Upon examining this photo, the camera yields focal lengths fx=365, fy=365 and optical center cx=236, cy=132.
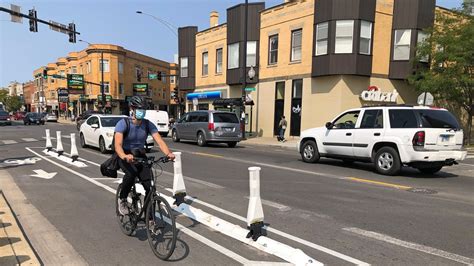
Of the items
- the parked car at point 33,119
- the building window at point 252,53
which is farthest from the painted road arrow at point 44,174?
the parked car at point 33,119

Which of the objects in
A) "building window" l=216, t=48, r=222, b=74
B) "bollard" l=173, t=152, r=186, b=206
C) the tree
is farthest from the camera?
"building window" l=216, t=48, r=222, b=74

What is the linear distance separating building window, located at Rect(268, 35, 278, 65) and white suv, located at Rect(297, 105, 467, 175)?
15.8 metres

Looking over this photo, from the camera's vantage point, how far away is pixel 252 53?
28000mm

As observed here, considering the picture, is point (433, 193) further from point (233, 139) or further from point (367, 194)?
point (233, 139)

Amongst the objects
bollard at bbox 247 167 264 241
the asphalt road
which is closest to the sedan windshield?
the asphalt road

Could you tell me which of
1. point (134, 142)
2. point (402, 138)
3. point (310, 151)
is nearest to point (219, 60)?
point (310, 151)

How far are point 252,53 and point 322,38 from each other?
22.4ft

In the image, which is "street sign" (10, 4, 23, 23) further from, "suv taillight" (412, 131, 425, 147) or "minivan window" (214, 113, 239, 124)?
"suv taillight" (412, 131, 425, 147)

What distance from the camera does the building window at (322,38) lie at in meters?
22.3

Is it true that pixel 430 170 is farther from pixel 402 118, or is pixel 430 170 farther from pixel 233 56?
pixel 233 56

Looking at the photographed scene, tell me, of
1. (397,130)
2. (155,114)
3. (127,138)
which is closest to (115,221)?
(127,138)

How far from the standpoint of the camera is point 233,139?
18.6 m

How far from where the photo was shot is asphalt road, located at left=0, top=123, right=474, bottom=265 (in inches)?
176

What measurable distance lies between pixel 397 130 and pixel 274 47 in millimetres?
17626
